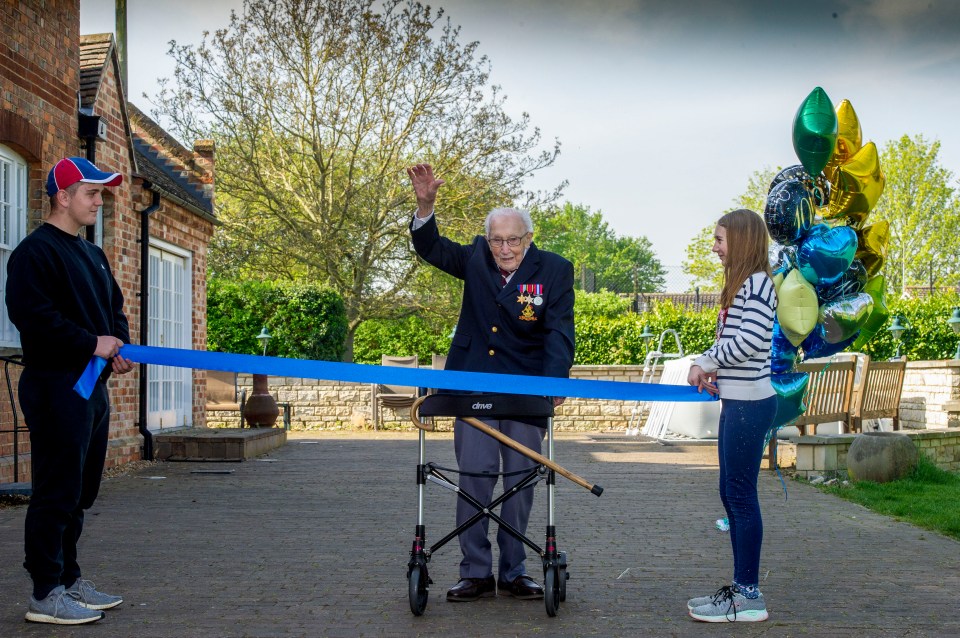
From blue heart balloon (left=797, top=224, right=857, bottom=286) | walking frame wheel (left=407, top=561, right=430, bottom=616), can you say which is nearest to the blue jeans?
walking frame wheel (left=407, top=561, right=430, bottom=616)

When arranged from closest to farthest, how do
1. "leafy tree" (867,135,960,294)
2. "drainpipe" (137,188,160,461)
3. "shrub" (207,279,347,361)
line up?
"drainpipe" (137,188,160,461) < "shrub" (207,279,347,361) < "leafy tree" (867,135,960,294)

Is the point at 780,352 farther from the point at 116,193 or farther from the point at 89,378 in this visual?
the point at 116,193

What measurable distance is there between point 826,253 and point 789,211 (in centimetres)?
39

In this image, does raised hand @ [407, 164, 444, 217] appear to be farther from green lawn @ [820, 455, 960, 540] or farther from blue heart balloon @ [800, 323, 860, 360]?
green lawn @ [820, 455, 960, 540]

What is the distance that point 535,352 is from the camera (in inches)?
206

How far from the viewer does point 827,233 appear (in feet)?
23.5

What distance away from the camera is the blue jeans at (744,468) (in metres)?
4.66

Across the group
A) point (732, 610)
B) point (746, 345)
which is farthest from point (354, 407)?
point (746, 345)

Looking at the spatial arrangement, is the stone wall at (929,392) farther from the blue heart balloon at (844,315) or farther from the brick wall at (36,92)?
the brick wall at (36,92)

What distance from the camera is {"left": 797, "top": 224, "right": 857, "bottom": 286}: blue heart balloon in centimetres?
708

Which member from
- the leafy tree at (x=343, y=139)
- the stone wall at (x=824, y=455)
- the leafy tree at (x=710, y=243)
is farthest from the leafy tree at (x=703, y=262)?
the stone wall at (x=824, y=455)

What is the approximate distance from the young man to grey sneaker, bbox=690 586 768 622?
2.78 meters

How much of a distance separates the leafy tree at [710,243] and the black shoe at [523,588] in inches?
1426

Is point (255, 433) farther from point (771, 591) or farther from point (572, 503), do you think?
point (771, 591)
